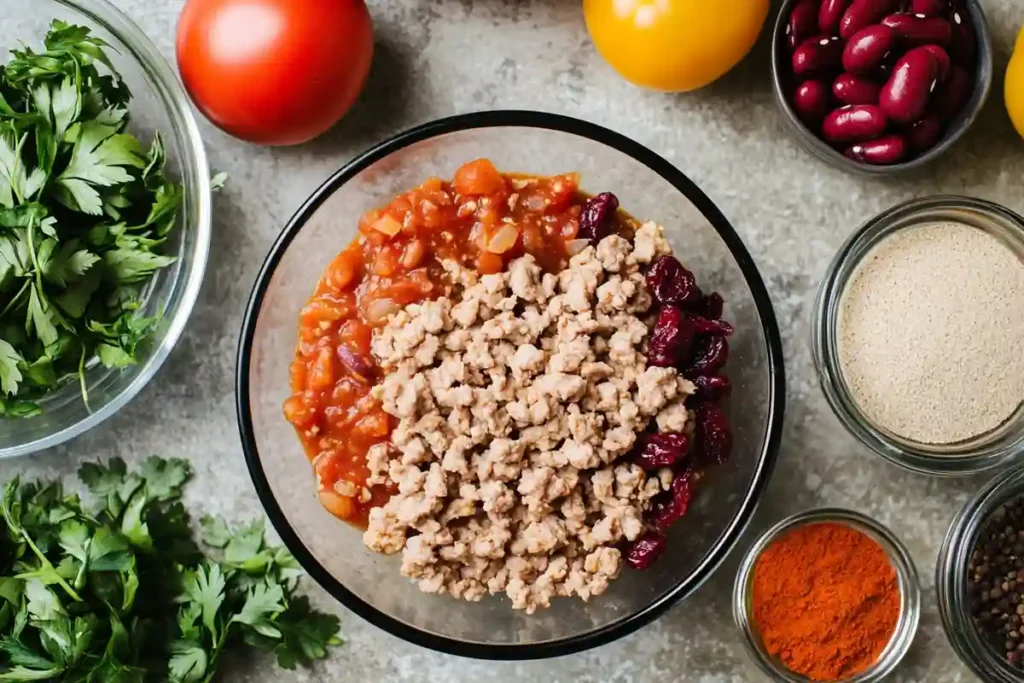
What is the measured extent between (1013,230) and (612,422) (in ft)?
2.81

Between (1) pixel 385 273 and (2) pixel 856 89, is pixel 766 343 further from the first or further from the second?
(1) pixel 385 273

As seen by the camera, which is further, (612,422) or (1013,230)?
(1013,230)

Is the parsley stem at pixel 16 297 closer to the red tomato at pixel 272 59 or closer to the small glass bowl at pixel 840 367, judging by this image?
the red tomato at pixel 272 59

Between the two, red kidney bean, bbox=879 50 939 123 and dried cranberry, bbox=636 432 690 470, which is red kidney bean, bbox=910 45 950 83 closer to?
red kidney bean, bbox=879 50 939 123

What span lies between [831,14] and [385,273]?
3.06ft

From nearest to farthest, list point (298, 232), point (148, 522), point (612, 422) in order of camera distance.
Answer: point (612, 422), point (298, 232), point (148, 522)

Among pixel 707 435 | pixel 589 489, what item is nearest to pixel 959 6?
pixel 707 435

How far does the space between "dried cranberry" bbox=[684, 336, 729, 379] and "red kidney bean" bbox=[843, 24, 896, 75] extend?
0.57 meters

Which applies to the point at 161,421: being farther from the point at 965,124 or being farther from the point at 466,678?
the point at 965,124

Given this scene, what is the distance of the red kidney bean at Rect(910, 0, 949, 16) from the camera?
6.20 feet

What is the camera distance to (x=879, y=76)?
1.94m

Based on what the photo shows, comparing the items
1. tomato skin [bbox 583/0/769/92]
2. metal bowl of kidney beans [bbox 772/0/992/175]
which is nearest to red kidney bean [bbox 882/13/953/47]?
metal bowl of kidney beans [bbox 772/0/992/175]

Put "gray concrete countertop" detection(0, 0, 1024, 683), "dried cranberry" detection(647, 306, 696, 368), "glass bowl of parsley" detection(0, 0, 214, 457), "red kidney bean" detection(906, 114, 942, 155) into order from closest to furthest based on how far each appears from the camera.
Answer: "dried cranberry" detection(647, 306, 696, 368) → "glass bowl of parsley" detection(0, 0, 214, 457) → "red kidney bean" detection(906, 114, 942, 155) → "gray concrete countertop" detection(0, 0, 1024, 683)

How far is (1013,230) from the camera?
1955 millimetres
